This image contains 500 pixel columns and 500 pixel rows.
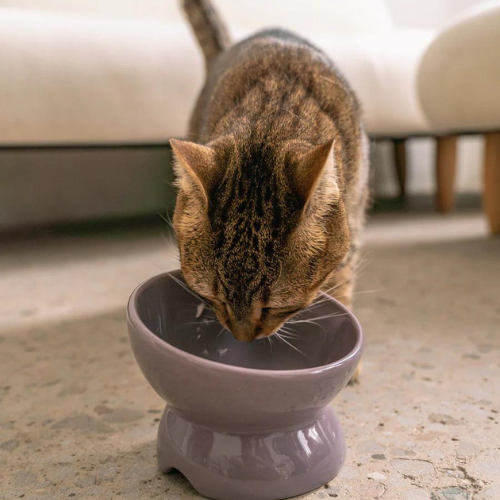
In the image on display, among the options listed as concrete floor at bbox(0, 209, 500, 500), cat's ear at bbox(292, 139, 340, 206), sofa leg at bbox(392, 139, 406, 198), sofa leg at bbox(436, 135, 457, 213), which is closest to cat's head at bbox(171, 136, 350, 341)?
cat's ear at bbox(292, 139, 340, 206)

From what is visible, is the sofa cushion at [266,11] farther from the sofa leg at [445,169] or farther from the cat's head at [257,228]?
the cat's head at [257,228]

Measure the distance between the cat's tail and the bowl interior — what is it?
1089 mm

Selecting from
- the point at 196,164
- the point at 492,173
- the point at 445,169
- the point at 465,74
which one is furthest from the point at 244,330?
the point at 445,169

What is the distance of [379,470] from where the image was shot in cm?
82

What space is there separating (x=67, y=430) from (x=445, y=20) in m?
3.81

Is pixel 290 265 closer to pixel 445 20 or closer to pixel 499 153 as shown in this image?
pixel 499 153

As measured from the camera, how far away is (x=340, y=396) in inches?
41.1

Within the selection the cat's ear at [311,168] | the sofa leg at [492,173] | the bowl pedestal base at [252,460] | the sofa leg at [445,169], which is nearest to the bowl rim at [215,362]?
the bowl pedestal base at [252,460]

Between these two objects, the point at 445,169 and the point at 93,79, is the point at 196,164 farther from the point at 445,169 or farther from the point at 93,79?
the point at 445,169

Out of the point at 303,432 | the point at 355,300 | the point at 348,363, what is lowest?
the point at 355,300

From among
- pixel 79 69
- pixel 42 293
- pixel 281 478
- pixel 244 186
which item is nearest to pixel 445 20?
pixel 79 69

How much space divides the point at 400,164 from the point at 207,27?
1.96m

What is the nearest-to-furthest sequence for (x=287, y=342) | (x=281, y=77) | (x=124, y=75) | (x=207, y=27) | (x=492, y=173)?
(x=287, y=342)
(x=281, y=77)
(x=207, y=27)
(x=124, y=75)
(x=492, y=173)

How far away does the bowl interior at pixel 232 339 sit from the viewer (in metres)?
0.88
